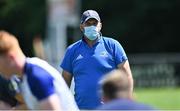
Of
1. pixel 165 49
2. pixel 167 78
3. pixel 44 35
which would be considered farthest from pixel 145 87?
pixel 44 35

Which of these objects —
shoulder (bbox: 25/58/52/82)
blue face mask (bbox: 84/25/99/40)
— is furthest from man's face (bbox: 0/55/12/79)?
blue face mask (bbox: 84/25/99/40)

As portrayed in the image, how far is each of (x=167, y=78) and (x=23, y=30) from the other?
1813cm

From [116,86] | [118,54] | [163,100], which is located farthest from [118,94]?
[163,100]

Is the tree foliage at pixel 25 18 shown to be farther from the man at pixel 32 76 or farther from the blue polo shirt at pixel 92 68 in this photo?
the man at pixel 32 76

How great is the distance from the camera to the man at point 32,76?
695 centimetres

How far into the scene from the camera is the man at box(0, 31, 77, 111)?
22.8 feet

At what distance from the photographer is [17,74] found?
7070 mm

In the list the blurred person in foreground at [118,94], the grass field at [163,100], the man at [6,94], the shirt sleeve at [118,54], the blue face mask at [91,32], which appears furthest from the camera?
the grass field at [163,100]

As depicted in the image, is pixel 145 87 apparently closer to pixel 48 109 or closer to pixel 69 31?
pixel 69 31

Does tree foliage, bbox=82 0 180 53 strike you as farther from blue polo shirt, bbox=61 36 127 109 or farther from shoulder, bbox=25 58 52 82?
shoulder, bbox=25 58 52 82

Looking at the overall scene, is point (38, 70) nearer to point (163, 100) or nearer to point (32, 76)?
point (32, 76)

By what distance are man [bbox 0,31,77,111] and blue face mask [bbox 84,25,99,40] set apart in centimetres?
280

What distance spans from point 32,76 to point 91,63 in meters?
2.99

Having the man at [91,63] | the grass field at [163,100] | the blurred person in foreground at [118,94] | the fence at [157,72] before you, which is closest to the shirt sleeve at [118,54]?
the man at [91,63]
